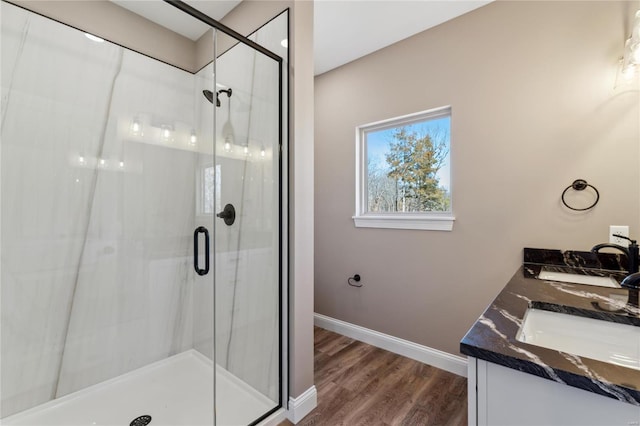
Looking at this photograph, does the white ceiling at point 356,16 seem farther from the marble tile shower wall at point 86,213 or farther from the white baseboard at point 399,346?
the white baseboard at point 399,346

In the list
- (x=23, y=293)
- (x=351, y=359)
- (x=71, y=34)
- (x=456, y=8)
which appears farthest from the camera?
(x=351, y=359)

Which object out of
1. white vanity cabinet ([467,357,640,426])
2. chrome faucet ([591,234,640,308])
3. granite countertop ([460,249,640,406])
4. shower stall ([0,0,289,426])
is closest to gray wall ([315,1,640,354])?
chrome faucet ([591,234,640,308])

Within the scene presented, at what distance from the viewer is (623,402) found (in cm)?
56

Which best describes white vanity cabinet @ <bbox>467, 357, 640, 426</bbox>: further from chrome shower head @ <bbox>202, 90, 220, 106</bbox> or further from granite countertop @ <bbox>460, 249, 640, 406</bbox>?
chrome shower head @ <bbox>202, 90, 220, 106</bbox>

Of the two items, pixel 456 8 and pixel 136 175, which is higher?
pixel 456 8

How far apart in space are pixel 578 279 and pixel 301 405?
1640mm

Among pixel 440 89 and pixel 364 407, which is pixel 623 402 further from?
pixel 440 89

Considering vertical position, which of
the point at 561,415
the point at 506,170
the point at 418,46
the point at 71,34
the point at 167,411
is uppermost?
the point at 418,46

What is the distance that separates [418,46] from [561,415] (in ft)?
8.02

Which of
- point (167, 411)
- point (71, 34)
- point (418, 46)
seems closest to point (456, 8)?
point (418, 46)

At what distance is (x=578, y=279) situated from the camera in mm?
1478

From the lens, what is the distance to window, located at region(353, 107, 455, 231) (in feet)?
7.51

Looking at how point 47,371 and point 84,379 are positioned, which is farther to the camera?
point 84,379

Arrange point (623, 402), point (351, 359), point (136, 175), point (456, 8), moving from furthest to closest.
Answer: point (351, 359)
point (136, 175)
point (456, 8)
point (623, 402)
